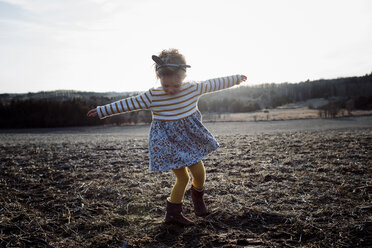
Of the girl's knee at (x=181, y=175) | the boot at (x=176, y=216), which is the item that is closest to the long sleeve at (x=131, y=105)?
the girl's knee at (x=181, y=175)

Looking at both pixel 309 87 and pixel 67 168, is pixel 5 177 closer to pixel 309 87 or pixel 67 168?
pixel 67 168

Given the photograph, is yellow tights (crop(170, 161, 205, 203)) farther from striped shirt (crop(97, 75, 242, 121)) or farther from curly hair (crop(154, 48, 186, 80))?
curly hair (crop(154, 48, 186, 80))

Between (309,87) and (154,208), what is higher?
(309,87)

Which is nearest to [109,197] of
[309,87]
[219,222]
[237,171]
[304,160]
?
[219,222]

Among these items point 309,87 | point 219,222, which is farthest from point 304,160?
point 309,87

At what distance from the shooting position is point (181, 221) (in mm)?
2482

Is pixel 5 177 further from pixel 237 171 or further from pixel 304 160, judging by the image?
pixel 304 160

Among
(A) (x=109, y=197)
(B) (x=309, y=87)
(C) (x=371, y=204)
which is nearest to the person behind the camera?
(C) (x=371, y=204)

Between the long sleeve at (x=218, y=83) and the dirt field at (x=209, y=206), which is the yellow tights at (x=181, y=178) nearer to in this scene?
the dirt field at (x=209, y=206)

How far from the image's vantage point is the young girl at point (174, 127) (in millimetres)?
2422

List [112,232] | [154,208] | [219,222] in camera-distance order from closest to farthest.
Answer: [112,232] → [219,222] → [154,208]

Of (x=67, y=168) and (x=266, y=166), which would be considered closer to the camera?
(x=266, y=166)

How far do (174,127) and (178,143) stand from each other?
16cm

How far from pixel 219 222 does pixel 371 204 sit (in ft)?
5.41
